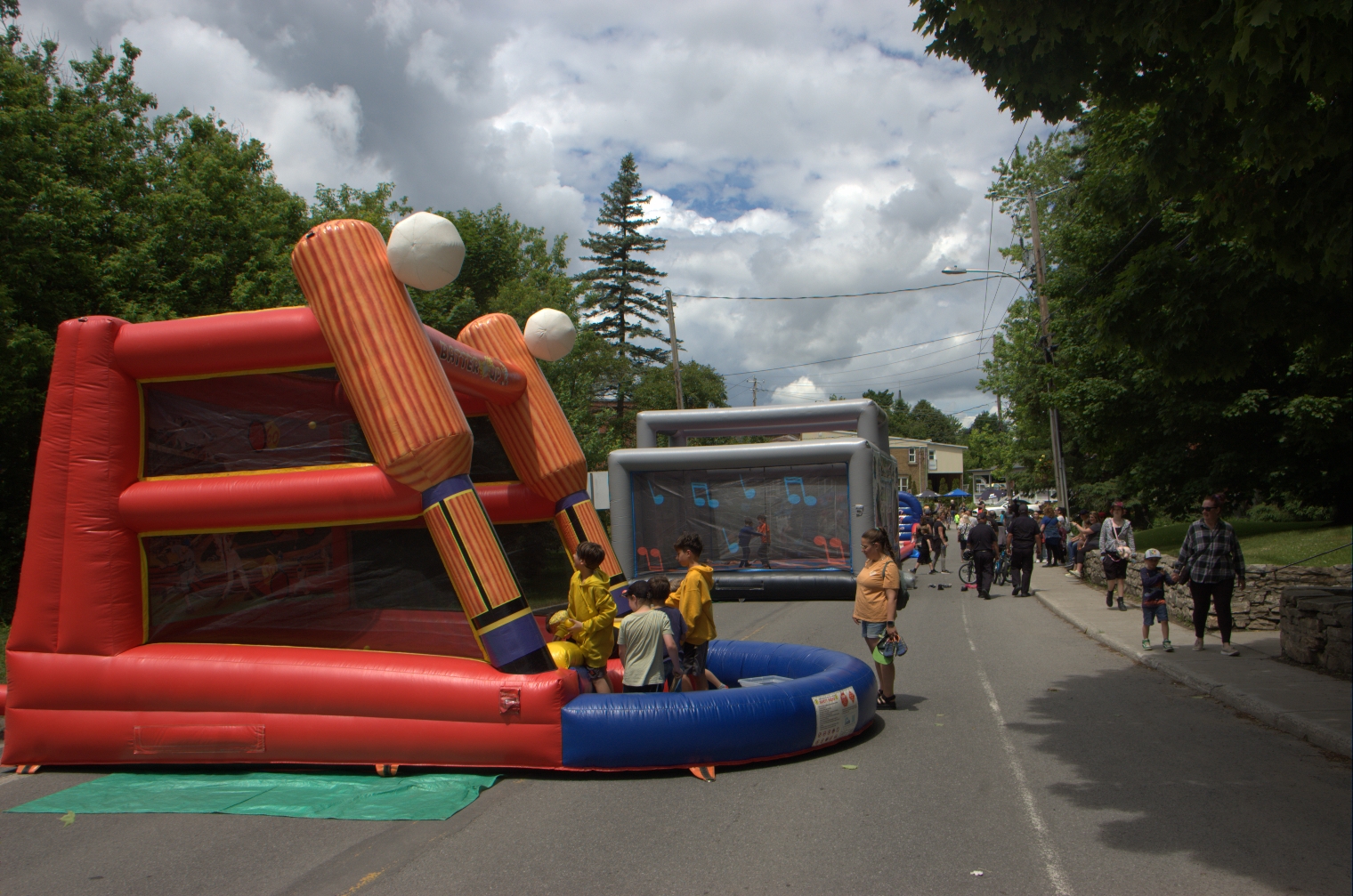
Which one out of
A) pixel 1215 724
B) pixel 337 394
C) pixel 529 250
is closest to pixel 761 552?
pixel 1215 724

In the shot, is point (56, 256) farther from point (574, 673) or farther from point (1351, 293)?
point (1351, 293)

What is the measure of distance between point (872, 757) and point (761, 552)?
8.65m

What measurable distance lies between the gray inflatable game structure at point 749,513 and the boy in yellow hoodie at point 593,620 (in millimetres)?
7672

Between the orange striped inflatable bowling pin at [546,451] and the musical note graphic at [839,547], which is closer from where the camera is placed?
the orange striped inflatable bowling pin at [546,451]

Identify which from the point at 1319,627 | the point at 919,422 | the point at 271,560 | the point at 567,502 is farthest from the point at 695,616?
the point at 919,422

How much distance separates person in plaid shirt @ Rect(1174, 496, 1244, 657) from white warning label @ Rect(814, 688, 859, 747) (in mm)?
4585

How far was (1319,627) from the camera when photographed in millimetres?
8359

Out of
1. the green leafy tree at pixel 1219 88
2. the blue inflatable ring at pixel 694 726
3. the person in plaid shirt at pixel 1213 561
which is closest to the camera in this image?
the green leafy tree at pixel 1219 88

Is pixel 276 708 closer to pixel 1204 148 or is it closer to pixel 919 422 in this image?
pixel 1204 148

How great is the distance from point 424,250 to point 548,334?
300cm

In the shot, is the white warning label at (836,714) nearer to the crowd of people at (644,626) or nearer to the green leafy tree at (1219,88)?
the crowd of people at (644,626)

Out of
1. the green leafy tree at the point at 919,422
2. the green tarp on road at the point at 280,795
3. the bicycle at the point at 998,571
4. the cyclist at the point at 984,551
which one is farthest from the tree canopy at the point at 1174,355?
the green leafy tree at the point at 919,422

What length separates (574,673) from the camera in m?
6.15

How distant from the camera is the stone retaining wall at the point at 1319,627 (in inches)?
314
